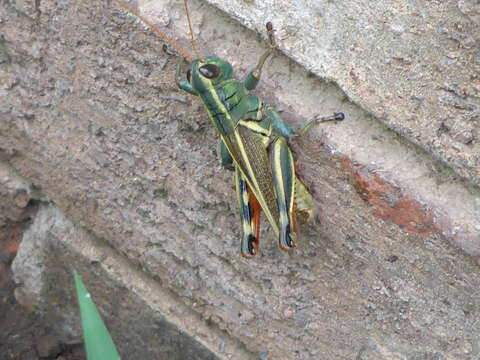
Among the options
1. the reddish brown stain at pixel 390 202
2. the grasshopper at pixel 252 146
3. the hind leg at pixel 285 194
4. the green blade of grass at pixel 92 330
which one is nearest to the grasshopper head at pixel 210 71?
the grasshopper at pixel 252 146

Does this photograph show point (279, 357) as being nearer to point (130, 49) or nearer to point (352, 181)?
point (352, 181)

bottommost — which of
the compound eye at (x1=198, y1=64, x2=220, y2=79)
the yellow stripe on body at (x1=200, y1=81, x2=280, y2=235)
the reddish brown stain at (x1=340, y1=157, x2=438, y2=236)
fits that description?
the yellow stripe on body at (x1=200, y1=81, x2=280, y2=235)

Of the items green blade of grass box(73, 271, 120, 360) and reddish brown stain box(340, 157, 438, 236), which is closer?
green blade of grass box(73, 271, 120, 360)

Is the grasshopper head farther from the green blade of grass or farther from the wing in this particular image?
the green blade of grass

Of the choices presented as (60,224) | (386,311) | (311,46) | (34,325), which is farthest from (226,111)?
(34,325)

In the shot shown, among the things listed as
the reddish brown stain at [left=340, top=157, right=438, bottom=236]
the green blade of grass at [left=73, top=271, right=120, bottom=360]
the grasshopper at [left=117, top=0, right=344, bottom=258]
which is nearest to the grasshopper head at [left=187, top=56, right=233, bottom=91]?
the grasshopper at [left=117, top=0, right=344, bottom=258]

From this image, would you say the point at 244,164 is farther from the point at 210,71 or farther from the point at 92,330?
the point at 92,330

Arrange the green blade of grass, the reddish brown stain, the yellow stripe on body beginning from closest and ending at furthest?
the green blade of grass
the reddish brown stain
the yellow stripe on body
